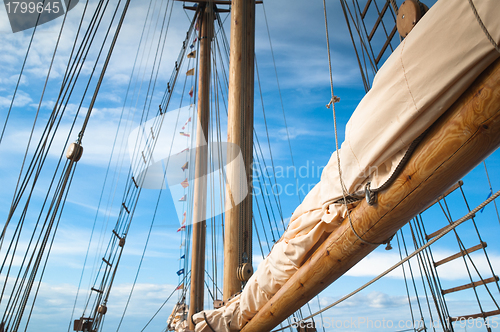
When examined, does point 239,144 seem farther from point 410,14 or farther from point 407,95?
point 407,95

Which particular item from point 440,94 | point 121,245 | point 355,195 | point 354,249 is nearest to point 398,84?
point 440,94

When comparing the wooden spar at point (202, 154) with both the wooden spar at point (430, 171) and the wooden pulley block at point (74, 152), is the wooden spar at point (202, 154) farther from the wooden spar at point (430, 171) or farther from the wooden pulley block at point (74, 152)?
the wooden spar at point (430, 171)

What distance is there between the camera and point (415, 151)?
140 cm

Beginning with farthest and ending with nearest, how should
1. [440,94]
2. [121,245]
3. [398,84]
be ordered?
[121,245] < [398,84] < [440,94]

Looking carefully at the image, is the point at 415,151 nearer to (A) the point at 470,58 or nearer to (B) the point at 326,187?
(A) the point at 470,58

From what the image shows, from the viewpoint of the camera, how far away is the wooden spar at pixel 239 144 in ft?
13.9

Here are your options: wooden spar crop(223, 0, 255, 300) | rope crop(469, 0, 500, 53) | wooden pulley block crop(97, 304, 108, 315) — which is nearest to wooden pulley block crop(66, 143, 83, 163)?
wooden spar crop(223, 0, 255, 300)

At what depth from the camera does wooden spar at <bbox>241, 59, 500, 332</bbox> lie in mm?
1127

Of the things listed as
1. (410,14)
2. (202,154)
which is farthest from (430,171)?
(202,154)

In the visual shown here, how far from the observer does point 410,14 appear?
1587 mm

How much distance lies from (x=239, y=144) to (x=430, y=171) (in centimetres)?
338

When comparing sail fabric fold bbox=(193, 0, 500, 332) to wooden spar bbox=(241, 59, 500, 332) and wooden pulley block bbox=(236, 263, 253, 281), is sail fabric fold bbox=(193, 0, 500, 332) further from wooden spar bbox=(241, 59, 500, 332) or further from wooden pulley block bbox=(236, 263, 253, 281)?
wooden pulley block bbox=(236, 263, 253, 281)

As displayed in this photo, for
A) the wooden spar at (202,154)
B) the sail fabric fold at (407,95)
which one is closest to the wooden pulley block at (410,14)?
the sail fabric fold at (407,95)

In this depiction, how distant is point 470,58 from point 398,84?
31cm
